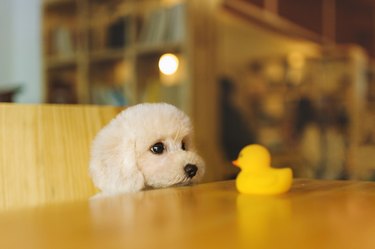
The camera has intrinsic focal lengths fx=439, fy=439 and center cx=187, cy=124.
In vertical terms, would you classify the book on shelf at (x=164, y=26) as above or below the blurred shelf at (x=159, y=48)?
above

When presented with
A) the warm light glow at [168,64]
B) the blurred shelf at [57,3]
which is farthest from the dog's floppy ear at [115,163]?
the blurred shelf at [57,3]

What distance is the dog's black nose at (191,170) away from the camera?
81 centimetres

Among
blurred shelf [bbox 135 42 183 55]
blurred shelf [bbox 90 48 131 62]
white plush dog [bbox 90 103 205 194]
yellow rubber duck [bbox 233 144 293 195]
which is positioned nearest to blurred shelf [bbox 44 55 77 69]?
blurred shelf [bbox 90 48 131 62]

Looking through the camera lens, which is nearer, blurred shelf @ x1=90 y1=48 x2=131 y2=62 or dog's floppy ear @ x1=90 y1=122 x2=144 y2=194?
dog's floppy ear @ x1=90 y1=122 x2=144 y2=194

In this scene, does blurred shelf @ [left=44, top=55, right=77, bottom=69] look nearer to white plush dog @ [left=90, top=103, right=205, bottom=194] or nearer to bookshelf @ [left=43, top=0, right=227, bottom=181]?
bookshelf @ [left=43, top=0, right=227, bottom=181]

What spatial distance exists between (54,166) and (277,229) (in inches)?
22.6

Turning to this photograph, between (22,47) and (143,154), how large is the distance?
9.28ft

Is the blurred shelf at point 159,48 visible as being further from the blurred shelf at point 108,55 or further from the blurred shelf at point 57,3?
the blurred shelf at point 57,3

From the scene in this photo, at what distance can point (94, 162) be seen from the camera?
0.81 meters

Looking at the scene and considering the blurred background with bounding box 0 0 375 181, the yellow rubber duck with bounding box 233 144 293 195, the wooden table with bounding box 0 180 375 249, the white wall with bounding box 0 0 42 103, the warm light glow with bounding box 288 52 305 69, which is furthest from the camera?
the warm light glow with bounding box 288 52 305 69

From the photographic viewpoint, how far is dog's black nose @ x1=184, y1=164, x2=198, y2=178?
81 centimetres

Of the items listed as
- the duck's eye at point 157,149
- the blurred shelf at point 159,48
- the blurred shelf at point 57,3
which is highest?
the blurred shelf at point 57,3

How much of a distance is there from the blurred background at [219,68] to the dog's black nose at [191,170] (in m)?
1.11

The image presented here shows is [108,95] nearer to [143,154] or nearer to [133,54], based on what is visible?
[133,54]
